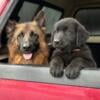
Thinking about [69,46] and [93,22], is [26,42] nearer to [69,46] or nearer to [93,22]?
[69,46]

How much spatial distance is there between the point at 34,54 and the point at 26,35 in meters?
0.19

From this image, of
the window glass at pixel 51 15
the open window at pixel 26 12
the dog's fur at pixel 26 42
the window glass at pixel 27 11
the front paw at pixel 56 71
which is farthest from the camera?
the window glass at pixel 51 15

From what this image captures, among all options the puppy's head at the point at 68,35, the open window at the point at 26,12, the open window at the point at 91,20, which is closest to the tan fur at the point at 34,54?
the open window at the point at 26,12

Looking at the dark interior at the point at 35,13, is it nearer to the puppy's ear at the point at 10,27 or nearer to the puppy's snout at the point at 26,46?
the puppy's ear at the point at 10,27

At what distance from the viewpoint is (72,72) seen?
3.26 meters

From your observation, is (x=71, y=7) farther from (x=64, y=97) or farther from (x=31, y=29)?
(x=64, y=97)

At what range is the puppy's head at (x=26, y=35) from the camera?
163 inches

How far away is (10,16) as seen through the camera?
4.32 meters

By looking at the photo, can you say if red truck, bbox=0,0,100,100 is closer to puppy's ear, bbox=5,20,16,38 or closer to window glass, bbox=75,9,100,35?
puppy's ear, bbox=5,20,16,38

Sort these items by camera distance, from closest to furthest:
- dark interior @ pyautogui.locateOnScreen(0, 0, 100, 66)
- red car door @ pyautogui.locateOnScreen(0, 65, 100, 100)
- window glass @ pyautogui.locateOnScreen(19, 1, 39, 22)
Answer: red car door @ pyautogui.locateOnScreen(0, 65, 100, 100)
dark interior @ pyautogui.locateOnScreen(0, 0, 100, 66)
window glass @ pyautogui.locateOnScreen(19, 1, 39, 22)

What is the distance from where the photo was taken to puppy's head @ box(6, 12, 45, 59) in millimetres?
4141

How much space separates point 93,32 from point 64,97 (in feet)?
9.21

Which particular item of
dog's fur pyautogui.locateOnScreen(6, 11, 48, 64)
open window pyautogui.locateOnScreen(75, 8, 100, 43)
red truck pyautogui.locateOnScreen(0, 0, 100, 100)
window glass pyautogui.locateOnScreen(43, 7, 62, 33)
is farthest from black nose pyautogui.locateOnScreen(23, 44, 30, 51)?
open window pyautogui.locateOnScreen(75, 8, 100, 43)

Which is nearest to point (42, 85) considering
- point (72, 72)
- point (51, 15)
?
point (72, 72)
